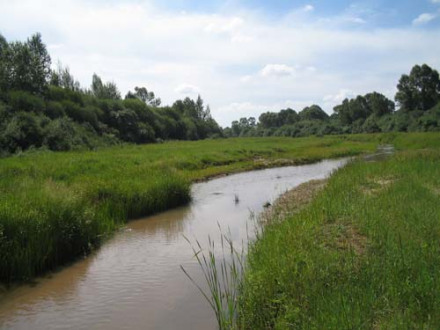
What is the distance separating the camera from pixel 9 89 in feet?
155

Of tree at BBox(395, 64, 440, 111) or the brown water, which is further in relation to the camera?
tree at BBox(395, 64, 440, 111)

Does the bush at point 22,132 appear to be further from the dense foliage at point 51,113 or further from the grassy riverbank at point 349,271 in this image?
the grassy riverbank at point 349,271

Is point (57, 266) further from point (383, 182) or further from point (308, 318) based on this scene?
point (383, 182)

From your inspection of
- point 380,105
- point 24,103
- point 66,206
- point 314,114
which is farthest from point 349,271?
point 314,114

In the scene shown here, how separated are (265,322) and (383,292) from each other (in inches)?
72.3

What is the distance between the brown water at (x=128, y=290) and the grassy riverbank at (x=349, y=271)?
65.1 inches

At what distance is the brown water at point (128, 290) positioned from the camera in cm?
768

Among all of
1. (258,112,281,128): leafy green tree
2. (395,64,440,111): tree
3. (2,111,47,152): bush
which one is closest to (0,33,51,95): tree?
(2,111,47,152): bush

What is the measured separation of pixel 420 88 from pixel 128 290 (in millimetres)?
104301

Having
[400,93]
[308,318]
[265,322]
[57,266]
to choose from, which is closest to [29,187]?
[57,266]

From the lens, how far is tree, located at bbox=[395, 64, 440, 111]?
9506cm

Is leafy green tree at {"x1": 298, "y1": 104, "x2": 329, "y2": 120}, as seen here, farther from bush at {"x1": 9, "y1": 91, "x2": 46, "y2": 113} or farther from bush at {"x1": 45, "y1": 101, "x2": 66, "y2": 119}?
bush at {"x1": 9, "y1": 91, "x2": 46, "y2": 113}

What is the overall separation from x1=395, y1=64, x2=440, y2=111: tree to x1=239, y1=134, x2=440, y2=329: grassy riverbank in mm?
97024

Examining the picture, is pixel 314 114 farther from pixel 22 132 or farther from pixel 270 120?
pixel 22 132
